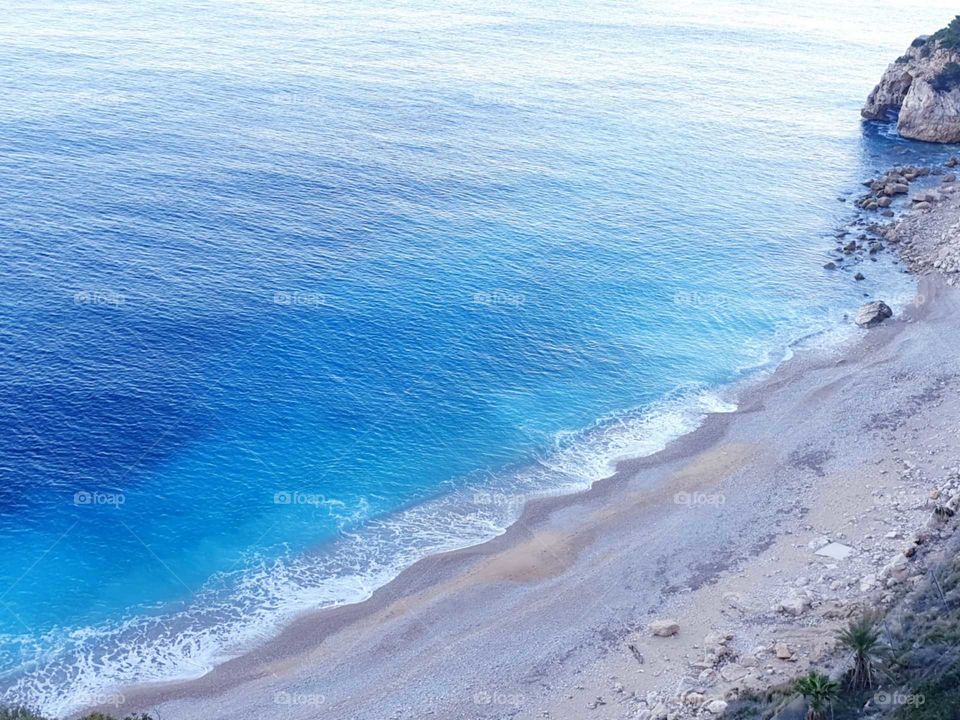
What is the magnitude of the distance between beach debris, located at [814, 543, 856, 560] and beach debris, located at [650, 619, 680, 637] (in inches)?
432

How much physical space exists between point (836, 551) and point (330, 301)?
4927cm

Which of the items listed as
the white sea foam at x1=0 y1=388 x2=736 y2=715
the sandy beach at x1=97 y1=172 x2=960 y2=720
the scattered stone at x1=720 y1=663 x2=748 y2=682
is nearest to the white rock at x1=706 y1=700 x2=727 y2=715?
the sandy beach at x1=97 y1=172 x2=960 y2=720

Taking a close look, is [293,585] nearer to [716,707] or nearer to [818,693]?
[716,707]

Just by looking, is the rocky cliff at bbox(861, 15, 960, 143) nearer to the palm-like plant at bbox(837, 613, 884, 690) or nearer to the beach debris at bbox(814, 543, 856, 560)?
the beach debris at bbox(814, 543, 856, 560)

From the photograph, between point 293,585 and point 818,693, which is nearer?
point 818,693

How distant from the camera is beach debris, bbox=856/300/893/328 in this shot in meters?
86.2

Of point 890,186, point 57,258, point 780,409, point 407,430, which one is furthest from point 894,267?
point 57,258

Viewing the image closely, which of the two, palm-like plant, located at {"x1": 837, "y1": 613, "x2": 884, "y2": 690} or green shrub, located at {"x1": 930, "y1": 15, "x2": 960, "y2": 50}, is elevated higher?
green shrub, located at {"x1": 930, "y1": 15, "x2": 960, "y2": 50}

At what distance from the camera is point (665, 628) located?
2013 inches

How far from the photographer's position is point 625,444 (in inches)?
2827

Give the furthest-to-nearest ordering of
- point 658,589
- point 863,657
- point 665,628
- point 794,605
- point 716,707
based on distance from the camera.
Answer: point 658,589
point 665,628
point 794,605
point 716,707
point 863,657

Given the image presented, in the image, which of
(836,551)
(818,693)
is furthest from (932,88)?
(818,693)

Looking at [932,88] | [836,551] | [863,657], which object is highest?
[932,88]

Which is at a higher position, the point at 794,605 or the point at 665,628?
the point at 794,605
